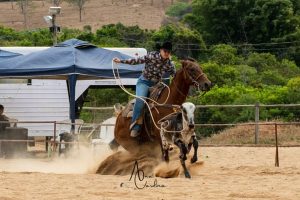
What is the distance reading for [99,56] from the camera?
16.6 m

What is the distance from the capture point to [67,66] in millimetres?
15992

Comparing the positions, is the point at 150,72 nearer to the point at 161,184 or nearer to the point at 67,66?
the point at 161,184

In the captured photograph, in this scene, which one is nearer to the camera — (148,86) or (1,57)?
(148,86)

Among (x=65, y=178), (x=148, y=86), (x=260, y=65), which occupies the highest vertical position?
(x=148, y=86)

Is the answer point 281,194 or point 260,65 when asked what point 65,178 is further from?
point 260,65

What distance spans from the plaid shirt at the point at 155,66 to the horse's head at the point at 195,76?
0.44 metres

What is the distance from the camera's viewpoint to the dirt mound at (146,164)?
11.1m

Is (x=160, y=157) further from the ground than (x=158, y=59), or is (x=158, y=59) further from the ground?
(x=158, y=59)

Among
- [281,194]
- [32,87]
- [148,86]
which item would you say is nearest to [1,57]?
[32,87]

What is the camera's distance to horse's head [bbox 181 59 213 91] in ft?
36.4

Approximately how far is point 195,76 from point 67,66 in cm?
530

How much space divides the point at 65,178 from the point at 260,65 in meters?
32.8
